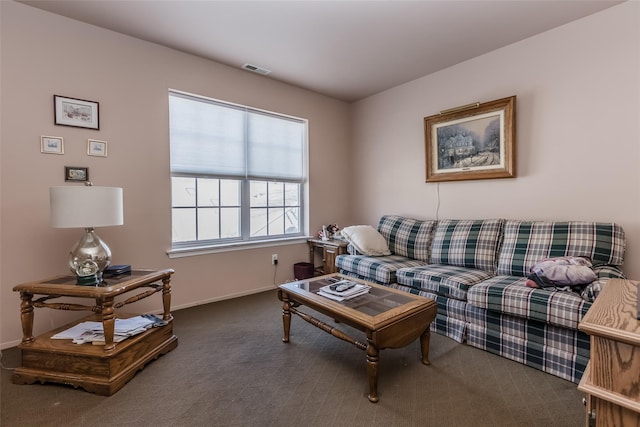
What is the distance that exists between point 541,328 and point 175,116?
3599 mm

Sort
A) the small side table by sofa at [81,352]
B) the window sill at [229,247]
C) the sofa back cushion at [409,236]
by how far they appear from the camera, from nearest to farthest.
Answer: the small side table by sofa at [81,352] < the window sill at [229,247] < the sofa back cushion at [409,236]

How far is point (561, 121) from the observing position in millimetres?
2617

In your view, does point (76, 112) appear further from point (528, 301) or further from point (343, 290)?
point (528, 301)

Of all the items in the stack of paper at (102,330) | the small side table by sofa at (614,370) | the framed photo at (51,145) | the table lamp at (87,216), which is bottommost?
the stack of paper at (102,330)

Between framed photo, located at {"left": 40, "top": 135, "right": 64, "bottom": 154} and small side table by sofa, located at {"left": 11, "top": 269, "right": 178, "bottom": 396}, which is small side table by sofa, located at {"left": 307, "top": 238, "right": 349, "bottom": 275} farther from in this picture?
framed photo, located at {"left": 40, "top": 135, "right": 64, "bottom": 154}

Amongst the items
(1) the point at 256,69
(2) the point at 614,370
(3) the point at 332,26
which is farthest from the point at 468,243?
(1) the point at 256,69

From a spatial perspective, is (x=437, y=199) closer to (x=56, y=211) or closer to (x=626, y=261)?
(x=626, y=261)

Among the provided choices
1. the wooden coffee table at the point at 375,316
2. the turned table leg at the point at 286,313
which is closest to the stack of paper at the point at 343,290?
the wooden coffee table at the point at 375,316

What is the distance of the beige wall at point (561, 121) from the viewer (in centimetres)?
232

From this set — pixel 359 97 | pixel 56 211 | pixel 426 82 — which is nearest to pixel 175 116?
pixel 56 211

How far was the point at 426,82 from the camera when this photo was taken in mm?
3580

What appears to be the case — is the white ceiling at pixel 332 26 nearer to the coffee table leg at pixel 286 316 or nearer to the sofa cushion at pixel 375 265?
the sofa cushion at pixel 375 265

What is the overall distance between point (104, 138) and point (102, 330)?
1.63m

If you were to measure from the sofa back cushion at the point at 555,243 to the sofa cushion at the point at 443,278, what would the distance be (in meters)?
0.24
